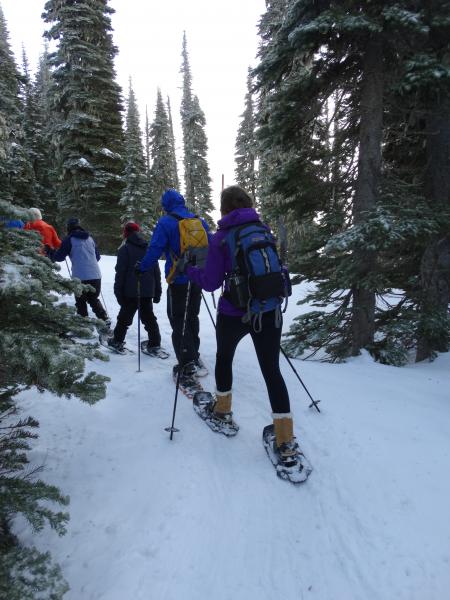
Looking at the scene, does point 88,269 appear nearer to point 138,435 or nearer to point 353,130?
point 138,435

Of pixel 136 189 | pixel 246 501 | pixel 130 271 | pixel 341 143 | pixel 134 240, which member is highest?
pixel 136 189

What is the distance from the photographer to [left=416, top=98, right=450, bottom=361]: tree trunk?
614cm

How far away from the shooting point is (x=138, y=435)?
3.90 meters

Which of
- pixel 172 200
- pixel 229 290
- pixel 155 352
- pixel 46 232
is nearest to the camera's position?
pixel 229 290

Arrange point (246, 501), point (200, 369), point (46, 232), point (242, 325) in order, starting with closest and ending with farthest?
1. point (246, 501)
2. point (242, 325)
3. point (200, 369)
4. point (46, 232)

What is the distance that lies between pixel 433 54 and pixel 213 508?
6.55 metres

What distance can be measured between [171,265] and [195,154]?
1307 inches

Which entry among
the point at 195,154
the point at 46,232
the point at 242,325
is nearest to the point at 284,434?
the point at 242,325

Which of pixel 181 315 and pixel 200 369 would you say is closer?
pixel 181 315

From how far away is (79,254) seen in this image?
6.85 metres

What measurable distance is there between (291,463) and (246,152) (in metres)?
31.9

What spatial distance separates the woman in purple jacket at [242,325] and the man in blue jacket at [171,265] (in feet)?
3.81

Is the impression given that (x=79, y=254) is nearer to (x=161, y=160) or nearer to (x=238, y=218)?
(x=238, y=218)

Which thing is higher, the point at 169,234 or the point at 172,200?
the point at 172,200
